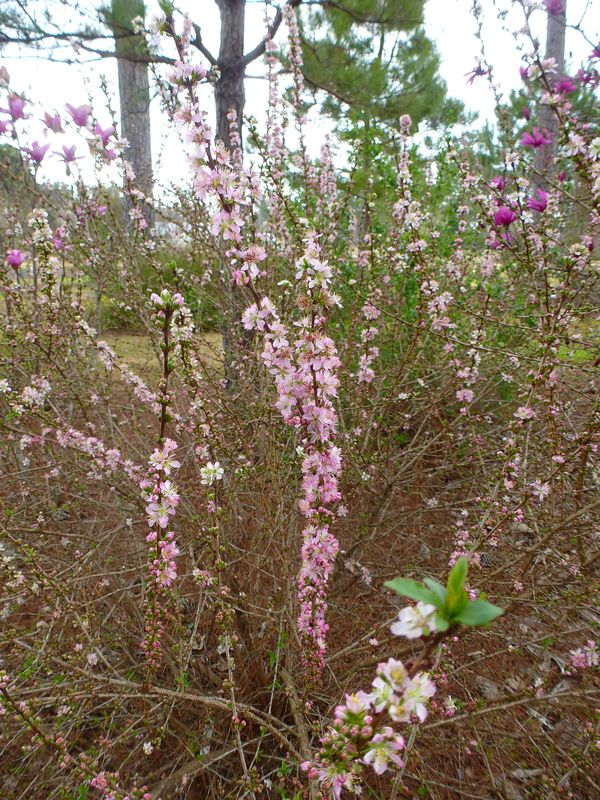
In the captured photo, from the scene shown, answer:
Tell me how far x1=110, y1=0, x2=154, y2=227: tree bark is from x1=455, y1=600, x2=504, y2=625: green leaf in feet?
14.3

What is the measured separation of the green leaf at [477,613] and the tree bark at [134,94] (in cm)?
435

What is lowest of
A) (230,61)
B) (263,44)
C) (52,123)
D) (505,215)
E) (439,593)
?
(439,593)

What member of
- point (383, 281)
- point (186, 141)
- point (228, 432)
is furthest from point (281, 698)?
point (383, 281)

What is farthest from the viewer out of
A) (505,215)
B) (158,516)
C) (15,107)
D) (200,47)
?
(200,47)

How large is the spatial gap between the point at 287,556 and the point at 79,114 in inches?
127

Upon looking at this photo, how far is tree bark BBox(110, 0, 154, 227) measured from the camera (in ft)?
15.7

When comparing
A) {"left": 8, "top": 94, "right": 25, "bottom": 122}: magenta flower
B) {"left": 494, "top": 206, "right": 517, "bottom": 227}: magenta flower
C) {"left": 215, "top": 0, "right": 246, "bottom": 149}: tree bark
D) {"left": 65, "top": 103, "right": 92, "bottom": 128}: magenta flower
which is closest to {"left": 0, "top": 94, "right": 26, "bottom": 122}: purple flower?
{"left": 8, "top": 94, "right": 25, "bottom": 122}: magenta flower

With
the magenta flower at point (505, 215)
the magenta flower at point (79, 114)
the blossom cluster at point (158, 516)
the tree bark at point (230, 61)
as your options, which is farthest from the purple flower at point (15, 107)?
the magenta flower at point (505, 215)

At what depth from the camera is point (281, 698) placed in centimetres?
231

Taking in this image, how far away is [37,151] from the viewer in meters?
3.26

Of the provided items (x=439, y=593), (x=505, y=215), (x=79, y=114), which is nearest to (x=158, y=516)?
(x=439, y=593)

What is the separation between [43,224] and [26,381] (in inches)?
64.1

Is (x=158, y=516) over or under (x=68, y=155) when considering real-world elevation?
under

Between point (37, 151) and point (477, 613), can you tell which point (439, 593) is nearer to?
point (477, 613)
